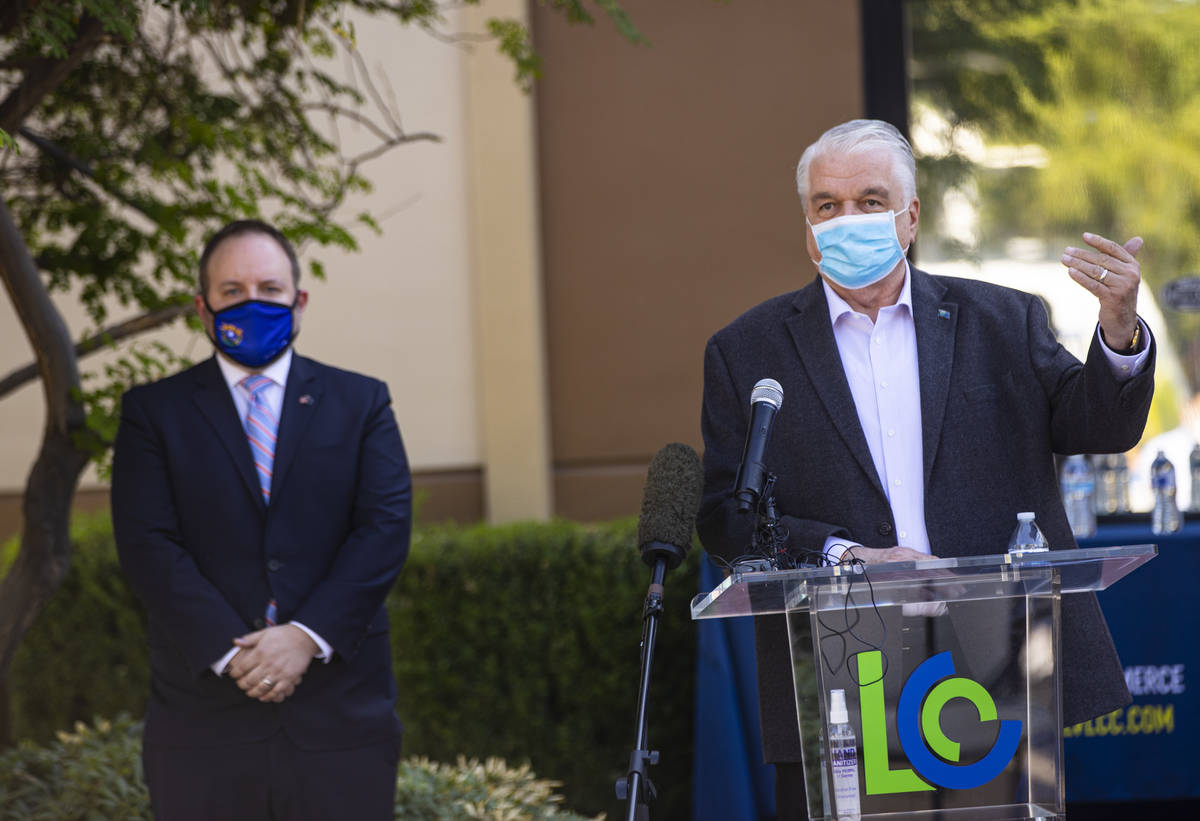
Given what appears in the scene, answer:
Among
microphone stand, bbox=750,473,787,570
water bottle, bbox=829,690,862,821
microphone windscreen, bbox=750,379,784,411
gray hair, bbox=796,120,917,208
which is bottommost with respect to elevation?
water bottle, bbox=829,690,862,821

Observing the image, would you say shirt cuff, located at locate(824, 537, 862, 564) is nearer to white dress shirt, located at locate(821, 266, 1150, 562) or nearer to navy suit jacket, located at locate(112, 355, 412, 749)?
white dress shirt, located at locate(821, 266, 1150, 562)

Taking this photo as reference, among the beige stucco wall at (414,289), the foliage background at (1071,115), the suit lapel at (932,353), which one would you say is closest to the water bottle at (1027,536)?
the suit lapel at (932,353)

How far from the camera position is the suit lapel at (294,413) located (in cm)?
344

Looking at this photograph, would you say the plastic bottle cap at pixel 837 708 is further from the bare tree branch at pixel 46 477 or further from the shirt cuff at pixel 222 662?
the bare tree branch at pixel 46 477

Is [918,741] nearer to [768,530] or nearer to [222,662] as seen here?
[768,530]

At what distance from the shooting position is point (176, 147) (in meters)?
4.51

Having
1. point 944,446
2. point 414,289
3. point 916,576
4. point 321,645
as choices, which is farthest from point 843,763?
point 414,289

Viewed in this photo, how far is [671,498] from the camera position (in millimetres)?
2477

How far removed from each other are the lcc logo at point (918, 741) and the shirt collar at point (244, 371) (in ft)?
6.76

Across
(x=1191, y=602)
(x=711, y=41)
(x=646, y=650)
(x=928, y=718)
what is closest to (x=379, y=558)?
(x=646, y=650)

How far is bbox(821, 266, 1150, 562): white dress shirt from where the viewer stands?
→ 2727 millimetres

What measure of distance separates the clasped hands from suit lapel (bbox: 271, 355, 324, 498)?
0.40 metres

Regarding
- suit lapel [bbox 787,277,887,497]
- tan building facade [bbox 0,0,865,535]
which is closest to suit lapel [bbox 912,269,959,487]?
suit lapel [bbox 787,277,887,497]

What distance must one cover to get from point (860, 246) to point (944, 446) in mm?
479
